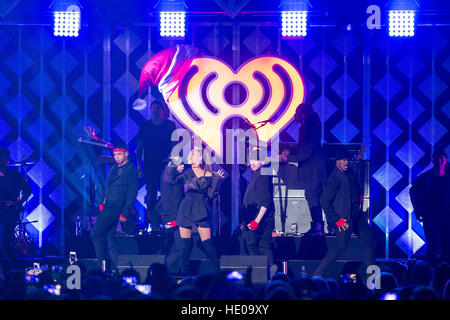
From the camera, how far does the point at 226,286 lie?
18.3ft

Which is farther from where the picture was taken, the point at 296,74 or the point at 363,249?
the point at 296,74

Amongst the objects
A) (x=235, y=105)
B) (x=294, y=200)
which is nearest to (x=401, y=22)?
(x=235, y=105)

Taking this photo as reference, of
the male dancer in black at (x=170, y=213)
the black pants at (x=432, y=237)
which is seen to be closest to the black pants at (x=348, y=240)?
the black pants at (x=432, y=237)

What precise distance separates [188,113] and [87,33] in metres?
2.09

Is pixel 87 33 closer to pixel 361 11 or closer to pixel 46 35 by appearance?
pixel 46 35

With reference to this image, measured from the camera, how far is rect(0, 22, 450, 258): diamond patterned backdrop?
10.6 meters

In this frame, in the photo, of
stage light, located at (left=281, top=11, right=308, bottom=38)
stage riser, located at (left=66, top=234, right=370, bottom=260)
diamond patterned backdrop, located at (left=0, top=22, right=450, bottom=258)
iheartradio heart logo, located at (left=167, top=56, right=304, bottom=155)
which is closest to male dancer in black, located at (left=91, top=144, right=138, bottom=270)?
stage riser, located at (left=66, top=234, right=370, bottom=260)

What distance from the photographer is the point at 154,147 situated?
10125mm

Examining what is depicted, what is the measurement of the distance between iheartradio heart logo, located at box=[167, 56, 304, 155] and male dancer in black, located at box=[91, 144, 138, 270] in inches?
83.2

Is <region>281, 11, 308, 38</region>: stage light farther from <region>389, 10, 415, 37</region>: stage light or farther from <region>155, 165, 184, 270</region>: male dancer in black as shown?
<region>155, 165, 184, 270</region>: male dancer in black

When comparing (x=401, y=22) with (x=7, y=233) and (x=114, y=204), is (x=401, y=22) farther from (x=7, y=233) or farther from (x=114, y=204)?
(x=7, y=233)
